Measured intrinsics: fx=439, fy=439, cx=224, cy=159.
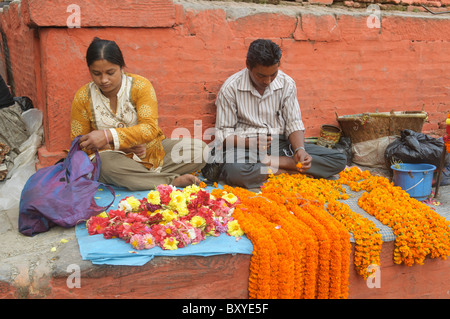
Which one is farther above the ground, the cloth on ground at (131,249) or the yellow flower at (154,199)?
the yellow flower at (154,199)

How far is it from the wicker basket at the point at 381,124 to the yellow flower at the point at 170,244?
296 centimetres

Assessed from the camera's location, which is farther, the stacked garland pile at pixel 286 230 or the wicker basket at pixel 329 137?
the wicker basket at pixel 329 137

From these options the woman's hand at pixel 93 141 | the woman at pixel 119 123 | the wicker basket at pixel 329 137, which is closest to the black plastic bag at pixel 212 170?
the woman at pixel 119 123

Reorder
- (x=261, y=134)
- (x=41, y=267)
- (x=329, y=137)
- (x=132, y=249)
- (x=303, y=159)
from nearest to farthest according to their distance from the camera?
(x=41, y=267)
(x=132, y=249)
(x=303, y=159)
(x=261, y=134)
(x=329, y=137)

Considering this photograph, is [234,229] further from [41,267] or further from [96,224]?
[41,267]

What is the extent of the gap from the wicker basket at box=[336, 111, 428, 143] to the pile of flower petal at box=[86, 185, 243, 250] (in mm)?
2262

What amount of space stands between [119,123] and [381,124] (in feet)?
9.84

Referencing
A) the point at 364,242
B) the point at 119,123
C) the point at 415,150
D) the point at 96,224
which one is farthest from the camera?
the point at 415,150

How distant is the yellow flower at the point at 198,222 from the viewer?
9.86 ft

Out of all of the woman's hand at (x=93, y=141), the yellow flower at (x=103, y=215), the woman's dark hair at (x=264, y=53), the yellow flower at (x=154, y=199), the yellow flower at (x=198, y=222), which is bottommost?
the yellow flower at (x=103, y=215)

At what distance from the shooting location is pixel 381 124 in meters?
5.06

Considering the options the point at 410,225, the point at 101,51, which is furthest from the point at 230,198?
the point at 101,51

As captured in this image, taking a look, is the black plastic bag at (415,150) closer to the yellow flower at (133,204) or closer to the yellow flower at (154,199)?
the yellow flower at (154,199)
